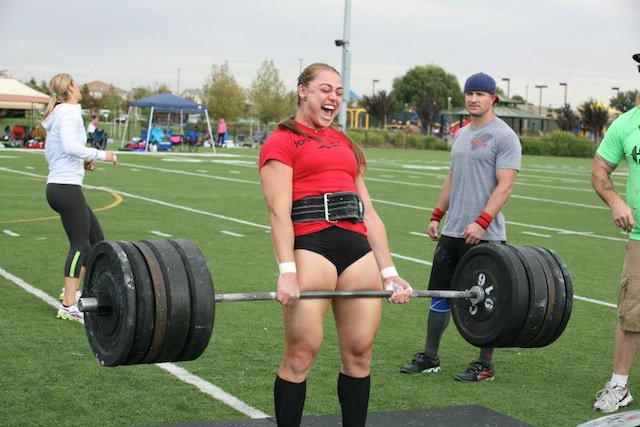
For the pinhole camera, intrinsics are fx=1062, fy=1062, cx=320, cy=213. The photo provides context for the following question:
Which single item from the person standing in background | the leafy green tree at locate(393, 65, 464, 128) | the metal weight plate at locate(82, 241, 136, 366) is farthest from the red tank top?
the leafy green tree at locate(393, 65, 464, 128)

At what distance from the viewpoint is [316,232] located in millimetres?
4906

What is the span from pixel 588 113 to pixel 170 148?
38.9 meters

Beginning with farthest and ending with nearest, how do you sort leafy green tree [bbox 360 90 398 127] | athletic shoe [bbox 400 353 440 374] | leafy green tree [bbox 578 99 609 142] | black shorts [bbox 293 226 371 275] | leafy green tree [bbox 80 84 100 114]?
leafy green tree [bbox 80 84 100 114] → leafy green tree [bbox 360 90 398 127] → leafy green tree [bbox 578 99 609 142] → athletic shoe [bbox 400 353 440 374] → black shorts [bbox 293 226 371 275]

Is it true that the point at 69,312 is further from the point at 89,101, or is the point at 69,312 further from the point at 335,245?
the point at 89,101

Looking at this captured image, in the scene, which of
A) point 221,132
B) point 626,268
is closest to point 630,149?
point 626,268

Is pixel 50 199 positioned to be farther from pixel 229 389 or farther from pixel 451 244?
pixel 451 244

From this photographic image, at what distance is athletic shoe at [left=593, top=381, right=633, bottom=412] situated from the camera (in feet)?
20.7

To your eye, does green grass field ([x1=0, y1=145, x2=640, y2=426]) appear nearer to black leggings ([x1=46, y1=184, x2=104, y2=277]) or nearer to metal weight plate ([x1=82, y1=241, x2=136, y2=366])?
black leggings ([x1=46, y1=184, x2=104, y2=277])

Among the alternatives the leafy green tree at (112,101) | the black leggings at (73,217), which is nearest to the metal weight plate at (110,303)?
the black leggings at (73,217)

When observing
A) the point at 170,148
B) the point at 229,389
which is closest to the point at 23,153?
the point at 170,148

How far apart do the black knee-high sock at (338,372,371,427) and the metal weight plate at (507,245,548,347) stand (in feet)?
2.87

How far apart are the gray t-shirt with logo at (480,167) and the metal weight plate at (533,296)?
1.58m

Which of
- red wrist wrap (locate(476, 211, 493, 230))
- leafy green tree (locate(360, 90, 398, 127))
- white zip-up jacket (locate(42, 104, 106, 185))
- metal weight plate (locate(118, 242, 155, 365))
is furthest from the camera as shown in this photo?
leafy green tree (locate(360, 90, 398, 127))

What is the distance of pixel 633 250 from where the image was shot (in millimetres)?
6402
